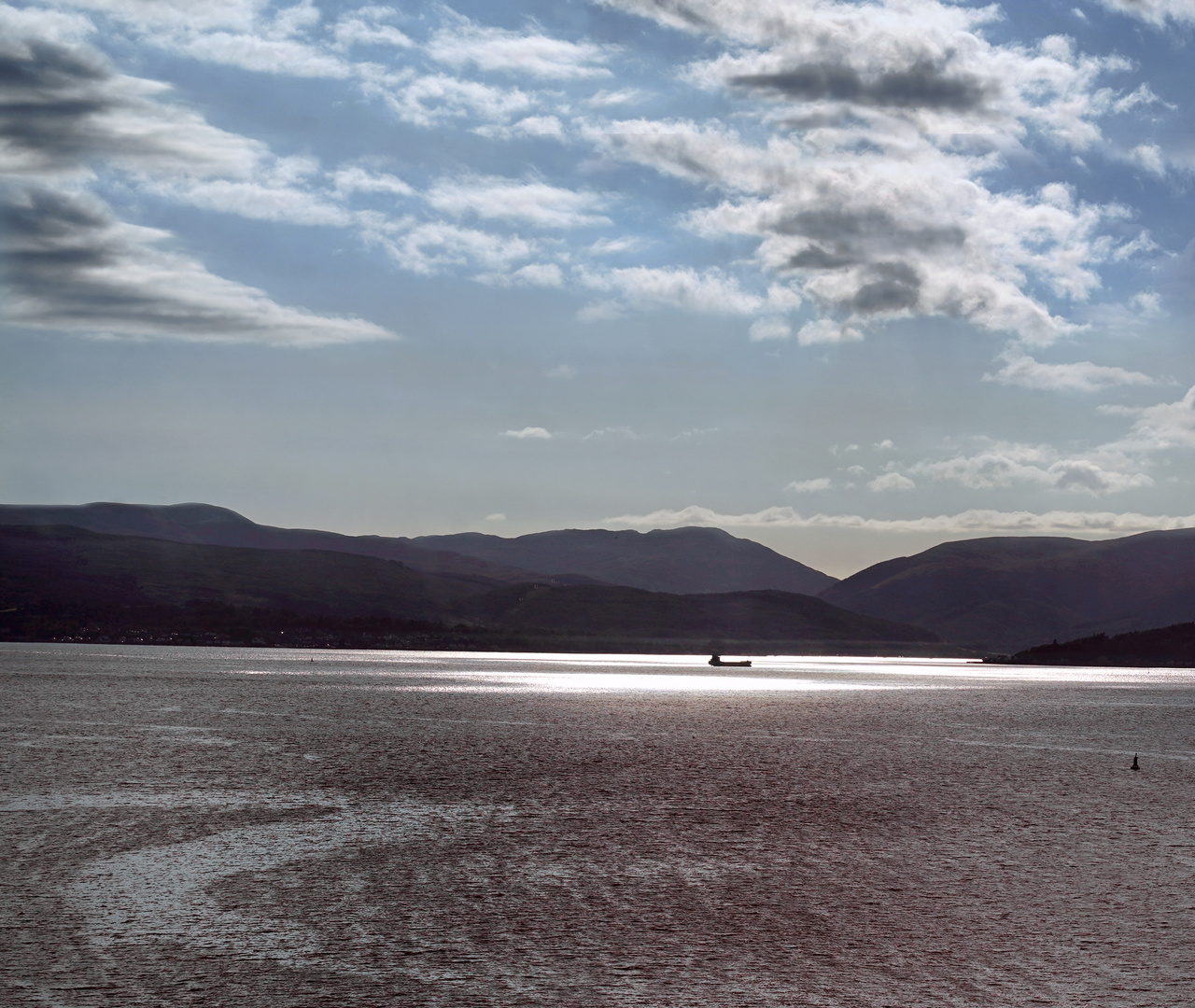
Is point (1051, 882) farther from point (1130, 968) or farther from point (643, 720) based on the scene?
point (643, 720)

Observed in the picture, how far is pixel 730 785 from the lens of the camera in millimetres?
46156

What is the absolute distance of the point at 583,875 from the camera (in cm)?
2650

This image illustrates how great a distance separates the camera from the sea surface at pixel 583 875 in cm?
1792

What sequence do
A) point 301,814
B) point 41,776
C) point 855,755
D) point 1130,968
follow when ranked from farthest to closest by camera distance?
point 855,755
point 41,776
point 301,814
point 1130,968

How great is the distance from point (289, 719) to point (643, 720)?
27.0 meters

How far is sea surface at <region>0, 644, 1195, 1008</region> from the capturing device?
17.9m

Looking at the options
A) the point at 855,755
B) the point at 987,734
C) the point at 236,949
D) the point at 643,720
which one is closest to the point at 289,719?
the point at 643,720

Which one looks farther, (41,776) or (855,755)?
(855,755)

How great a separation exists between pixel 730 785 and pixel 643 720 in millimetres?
50077

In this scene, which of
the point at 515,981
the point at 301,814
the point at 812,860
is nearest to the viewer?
the point at 515,981

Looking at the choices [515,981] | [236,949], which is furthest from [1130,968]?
[236,949]

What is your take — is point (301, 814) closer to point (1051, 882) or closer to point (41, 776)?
point (41, 776)

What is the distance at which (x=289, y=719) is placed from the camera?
86.9 metres

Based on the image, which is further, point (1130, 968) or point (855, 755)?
point (855, 755)
